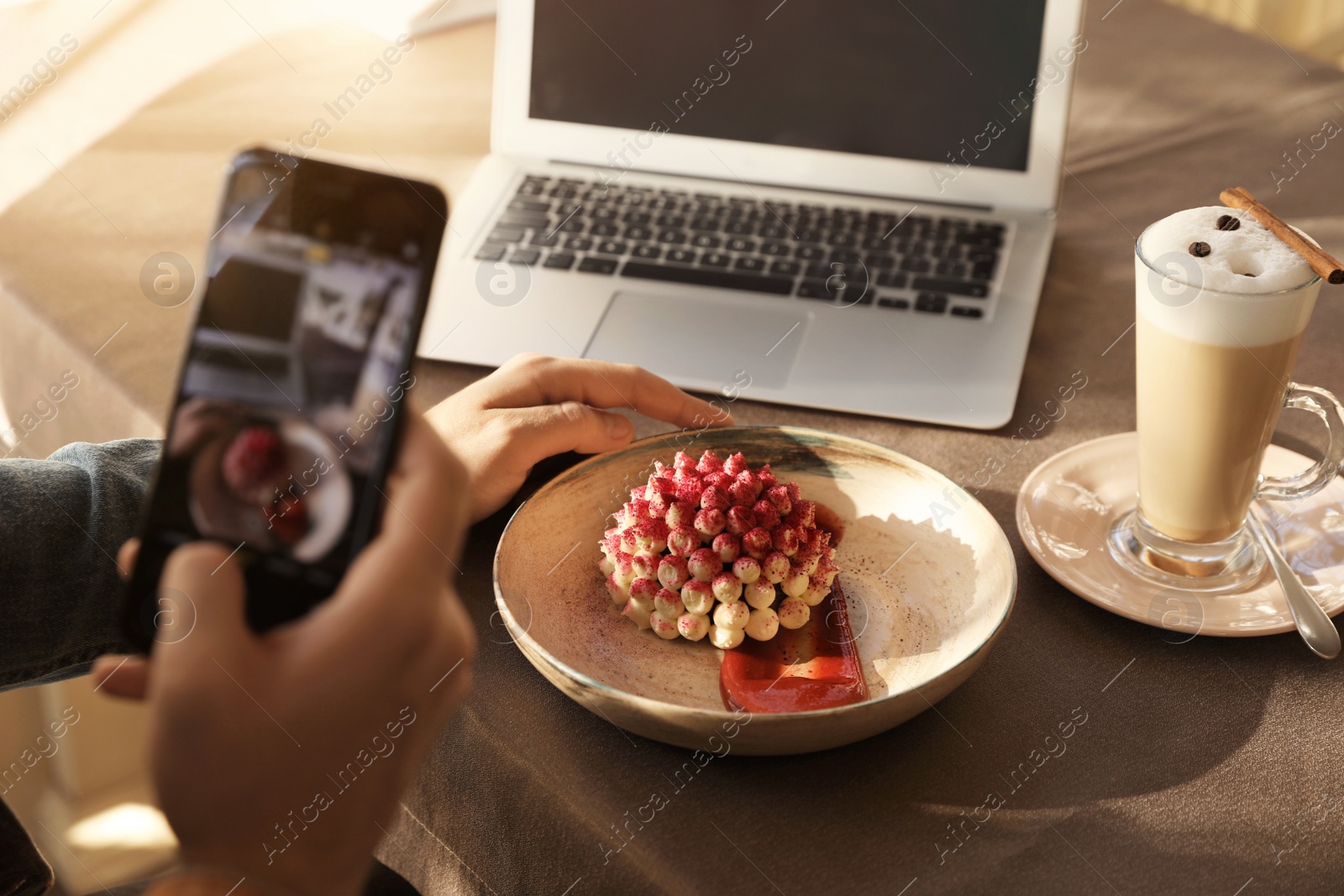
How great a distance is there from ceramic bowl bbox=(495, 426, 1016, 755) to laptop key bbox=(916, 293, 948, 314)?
0.81 feet

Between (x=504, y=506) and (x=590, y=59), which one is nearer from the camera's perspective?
(x=504, y=506)

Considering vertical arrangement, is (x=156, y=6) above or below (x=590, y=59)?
above

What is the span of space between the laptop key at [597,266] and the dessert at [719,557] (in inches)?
13.7

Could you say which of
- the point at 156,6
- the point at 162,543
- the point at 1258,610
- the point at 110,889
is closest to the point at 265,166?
the point at 162,543

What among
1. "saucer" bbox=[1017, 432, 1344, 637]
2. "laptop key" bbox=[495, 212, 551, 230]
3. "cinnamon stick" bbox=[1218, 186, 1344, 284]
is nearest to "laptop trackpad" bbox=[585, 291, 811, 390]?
"laptop key" bbox=[495, 212, 551, 230]

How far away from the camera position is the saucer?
1.77 ft

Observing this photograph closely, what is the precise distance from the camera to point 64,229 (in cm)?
96

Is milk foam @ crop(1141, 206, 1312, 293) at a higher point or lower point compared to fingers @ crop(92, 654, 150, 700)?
lower

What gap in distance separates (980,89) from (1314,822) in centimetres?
61

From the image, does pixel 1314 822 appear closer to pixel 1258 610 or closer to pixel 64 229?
pixel 1258 610

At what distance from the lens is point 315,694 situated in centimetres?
18

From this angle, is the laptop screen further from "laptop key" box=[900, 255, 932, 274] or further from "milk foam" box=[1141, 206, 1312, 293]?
"milk foam" box=[1141, 206, 1312, 293]

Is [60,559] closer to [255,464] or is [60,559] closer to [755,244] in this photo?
[255,464]

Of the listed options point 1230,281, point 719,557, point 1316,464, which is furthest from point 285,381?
point 1316,464
